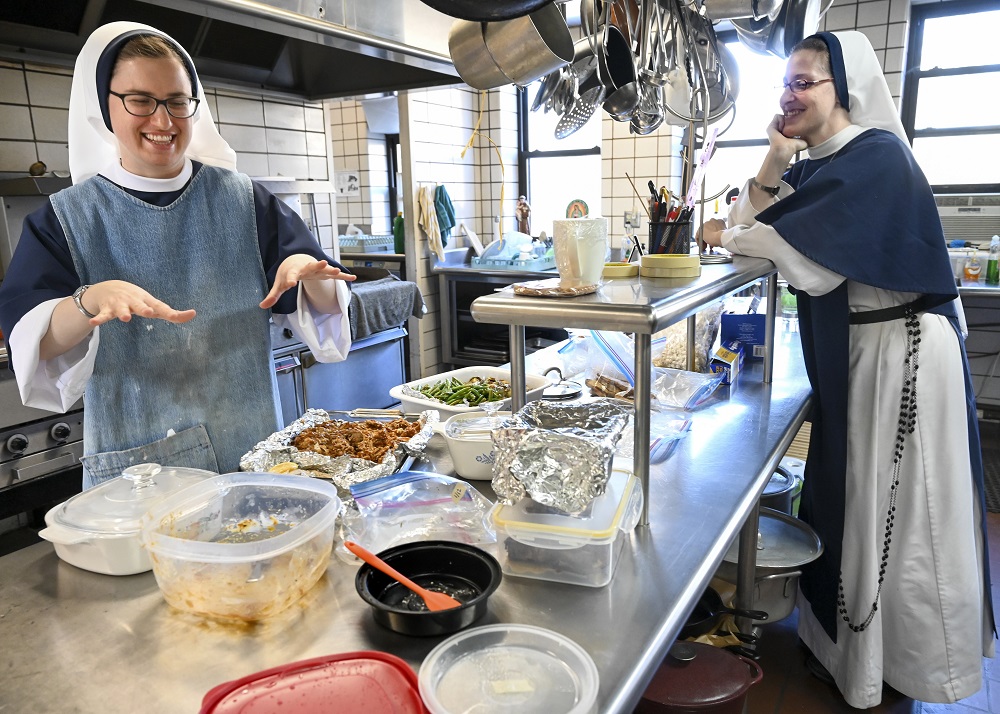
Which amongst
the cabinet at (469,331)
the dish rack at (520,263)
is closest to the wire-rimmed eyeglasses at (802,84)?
the dish rack at (520,263)

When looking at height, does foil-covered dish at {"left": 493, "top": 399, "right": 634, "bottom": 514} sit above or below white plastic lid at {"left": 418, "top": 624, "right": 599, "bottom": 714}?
above

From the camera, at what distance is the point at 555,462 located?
99 cm

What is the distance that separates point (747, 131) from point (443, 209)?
7.61ft

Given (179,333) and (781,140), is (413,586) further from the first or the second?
(781,140)

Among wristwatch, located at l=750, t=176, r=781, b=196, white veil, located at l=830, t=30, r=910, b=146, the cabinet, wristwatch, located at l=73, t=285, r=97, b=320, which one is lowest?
the cabinet

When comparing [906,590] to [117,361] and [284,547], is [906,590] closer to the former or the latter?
[284,547]

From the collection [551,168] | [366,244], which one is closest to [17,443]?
[366,244]

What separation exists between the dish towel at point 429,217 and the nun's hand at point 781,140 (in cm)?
338

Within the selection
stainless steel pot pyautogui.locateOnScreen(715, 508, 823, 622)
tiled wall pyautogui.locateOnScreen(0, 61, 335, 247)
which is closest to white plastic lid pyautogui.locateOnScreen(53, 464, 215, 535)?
stainless steel pot pyautogui.locateOnScreen(715, 508, 823, 622)

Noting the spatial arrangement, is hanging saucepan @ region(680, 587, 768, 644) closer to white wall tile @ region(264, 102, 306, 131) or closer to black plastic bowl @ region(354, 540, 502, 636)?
black plastic bowl @ region(354, 540, 502, 636)

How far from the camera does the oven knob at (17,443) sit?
7.36ft

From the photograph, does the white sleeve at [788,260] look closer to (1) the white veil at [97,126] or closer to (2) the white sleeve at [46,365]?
(1) the white veil at [97,126]

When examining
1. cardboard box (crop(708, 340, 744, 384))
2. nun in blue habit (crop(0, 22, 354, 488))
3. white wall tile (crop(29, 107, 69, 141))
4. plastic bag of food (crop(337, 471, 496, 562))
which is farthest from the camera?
white wall tile (crop(29, 107, 69, 141))

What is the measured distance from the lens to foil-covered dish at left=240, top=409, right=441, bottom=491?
1280mm
